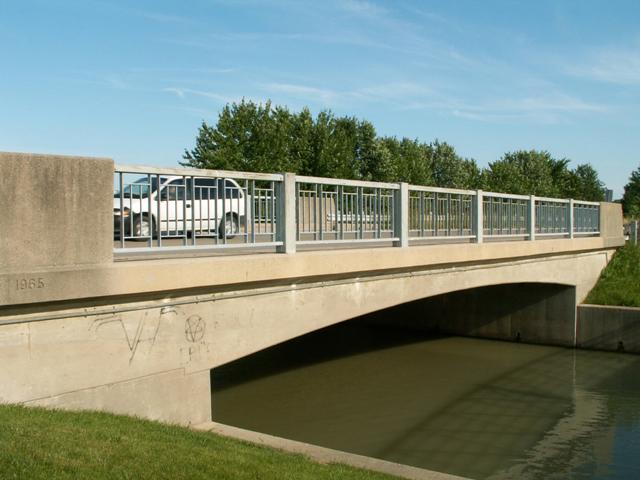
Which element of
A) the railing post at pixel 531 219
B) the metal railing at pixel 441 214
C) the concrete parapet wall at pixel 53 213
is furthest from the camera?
the railing post at pixel 531 219

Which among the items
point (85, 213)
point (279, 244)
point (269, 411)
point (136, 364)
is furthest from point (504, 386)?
point (85, 213)

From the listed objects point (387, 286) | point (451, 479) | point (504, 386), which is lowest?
point (504, 386)

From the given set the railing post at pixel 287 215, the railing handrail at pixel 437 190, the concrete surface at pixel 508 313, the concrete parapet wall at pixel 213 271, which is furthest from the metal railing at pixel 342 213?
the concrete surface at pixel 508 313

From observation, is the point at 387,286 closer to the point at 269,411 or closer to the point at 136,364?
the point at 269,411

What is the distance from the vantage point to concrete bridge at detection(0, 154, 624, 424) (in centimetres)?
573

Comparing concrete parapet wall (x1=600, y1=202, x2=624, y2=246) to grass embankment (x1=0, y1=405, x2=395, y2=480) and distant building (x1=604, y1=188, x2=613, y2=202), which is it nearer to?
distant building (x1=604, y1=188, x2=613, y2=202)

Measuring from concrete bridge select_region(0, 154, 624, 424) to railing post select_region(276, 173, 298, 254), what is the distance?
2cm

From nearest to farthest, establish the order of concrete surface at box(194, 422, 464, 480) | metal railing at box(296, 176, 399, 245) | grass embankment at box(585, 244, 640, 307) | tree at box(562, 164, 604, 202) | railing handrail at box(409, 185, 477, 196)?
1. concrete surface at box(194, 422, 464, 480)
2. metal railing at box(296, 176, 399, 245)
3. railing handrail at box(409, 185, 477, 196)
4. grass embankment at box(585, 244, 640, 307)
5. tree at box(562, 164, 604, 202)

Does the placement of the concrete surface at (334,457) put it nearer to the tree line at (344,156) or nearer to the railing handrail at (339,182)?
the railing handrail at (339,182)

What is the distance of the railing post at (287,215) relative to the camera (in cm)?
812

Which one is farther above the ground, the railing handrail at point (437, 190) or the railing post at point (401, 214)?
the railing handrail at point (437, 190)

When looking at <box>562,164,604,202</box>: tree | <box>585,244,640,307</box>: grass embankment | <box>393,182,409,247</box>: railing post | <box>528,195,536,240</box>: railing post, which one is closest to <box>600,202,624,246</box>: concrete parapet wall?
<box>585,244,640,307</box>: grass embankment

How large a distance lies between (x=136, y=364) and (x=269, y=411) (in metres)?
5.27

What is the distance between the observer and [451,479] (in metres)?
6.39
